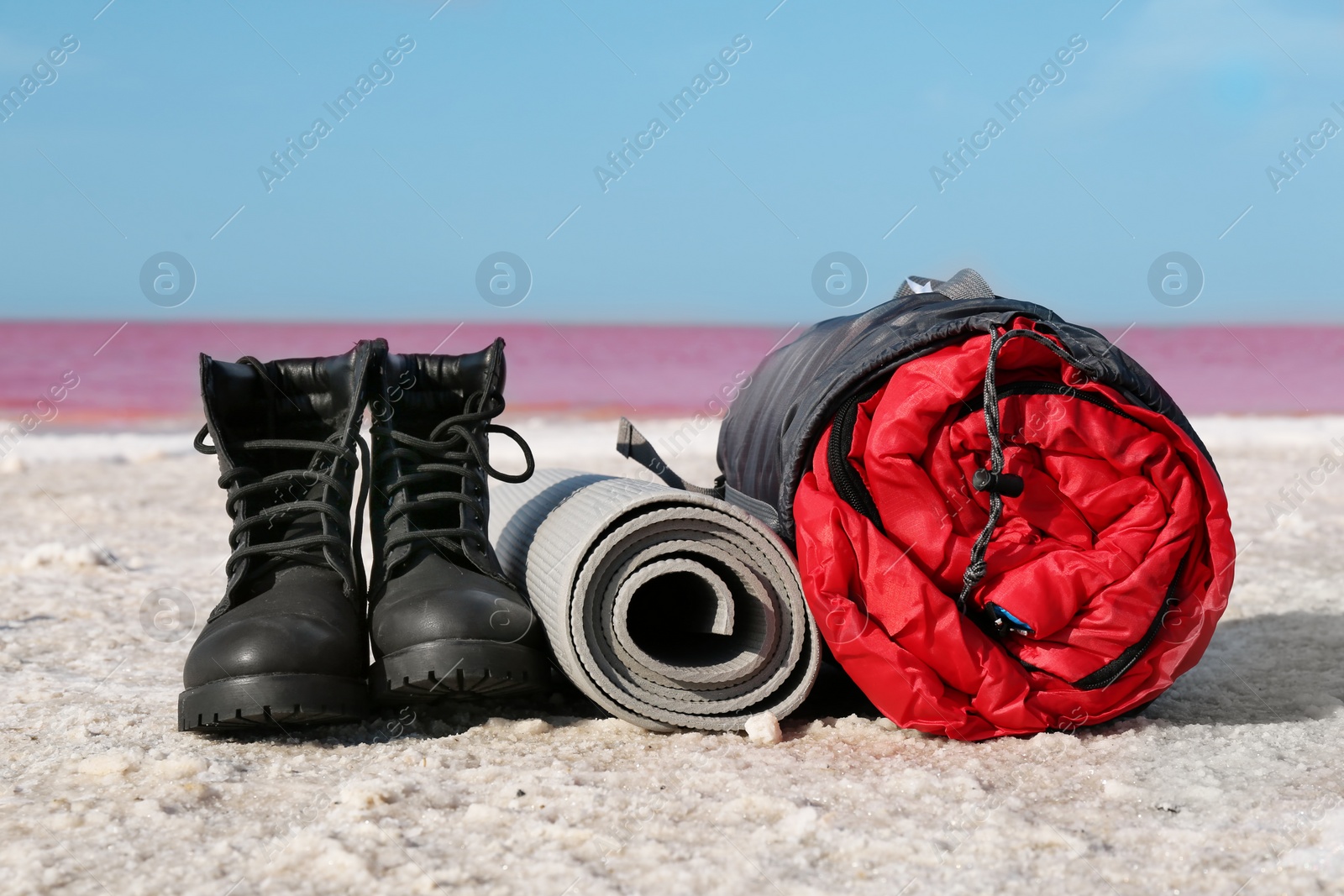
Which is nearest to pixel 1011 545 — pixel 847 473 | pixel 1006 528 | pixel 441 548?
pixel 1006 528

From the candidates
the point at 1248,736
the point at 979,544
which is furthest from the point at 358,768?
the point at 1248,736

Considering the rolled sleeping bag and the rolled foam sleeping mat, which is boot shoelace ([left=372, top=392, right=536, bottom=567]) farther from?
the rolled sleeping bag

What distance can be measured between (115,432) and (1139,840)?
10982 millimetres

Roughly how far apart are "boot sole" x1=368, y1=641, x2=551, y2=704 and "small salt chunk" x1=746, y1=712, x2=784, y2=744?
454mm

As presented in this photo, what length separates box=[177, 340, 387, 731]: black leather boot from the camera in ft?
7.32

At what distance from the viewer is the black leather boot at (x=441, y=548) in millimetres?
2312

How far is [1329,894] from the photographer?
161cm

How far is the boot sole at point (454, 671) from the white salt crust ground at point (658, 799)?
105 millimetres

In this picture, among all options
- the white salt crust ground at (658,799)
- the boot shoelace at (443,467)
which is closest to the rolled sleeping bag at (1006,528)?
the white salt crust ground at (658,799)

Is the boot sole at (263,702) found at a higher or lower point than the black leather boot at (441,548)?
lower


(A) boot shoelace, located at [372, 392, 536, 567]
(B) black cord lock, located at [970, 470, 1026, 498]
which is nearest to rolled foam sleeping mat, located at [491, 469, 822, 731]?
(A) boot shoelace, located at [372, 392, 536, 567]

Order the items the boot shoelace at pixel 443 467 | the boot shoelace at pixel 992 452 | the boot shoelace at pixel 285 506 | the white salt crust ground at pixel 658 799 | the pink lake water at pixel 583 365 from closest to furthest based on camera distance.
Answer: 1. the white salt crust ground at pixel 658 799
2. the boot shoelace at pixel 992 452
3. the boot shoelace at pixel 285 506
4. the boot shoelace at pixel 443 467
5. the pink lake water at pixel 583 365

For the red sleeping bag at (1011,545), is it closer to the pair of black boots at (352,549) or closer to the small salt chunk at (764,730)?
the small salt chunk at (764,730)

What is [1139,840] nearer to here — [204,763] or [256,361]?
[204,763]
